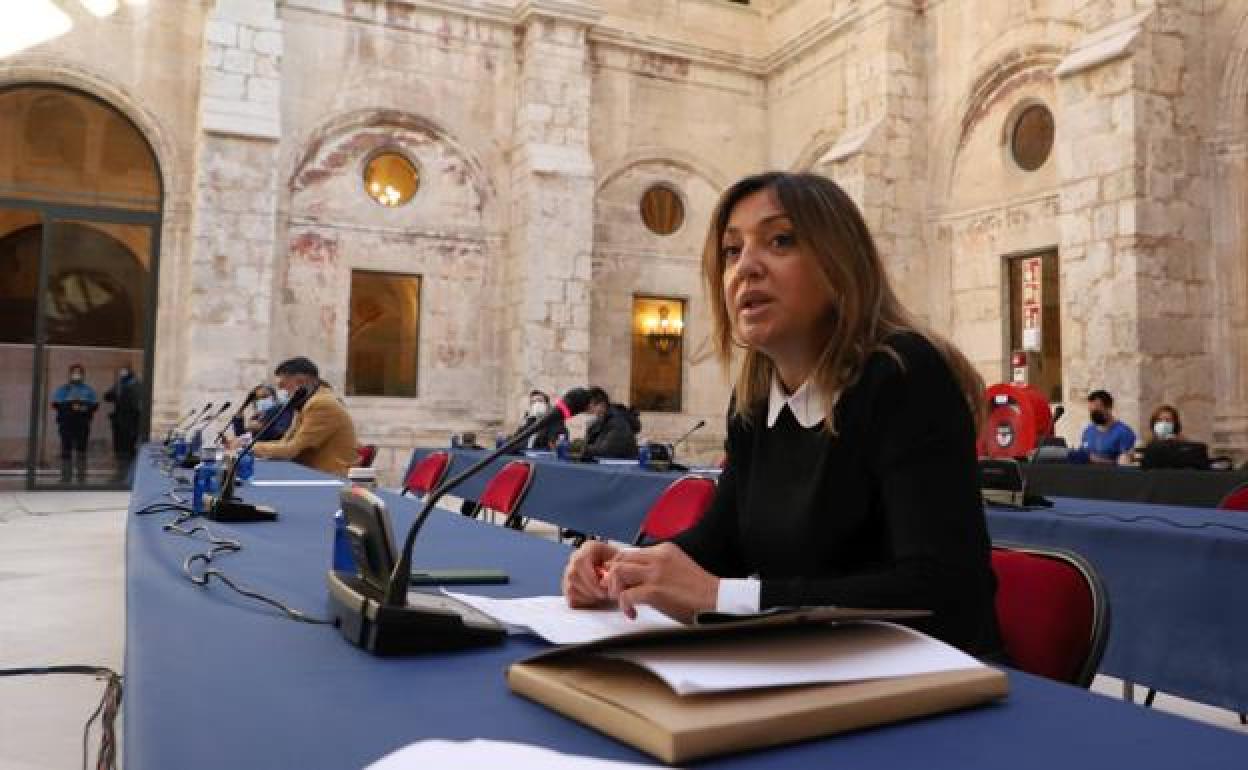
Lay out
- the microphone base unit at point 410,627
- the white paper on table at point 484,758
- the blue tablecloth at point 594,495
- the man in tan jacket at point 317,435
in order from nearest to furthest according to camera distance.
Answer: the white paper on table at point 484,758 → the microphone base unit at point 410,627 → the blue tablecloth at point 594,495 → the man in tan jacket at point 317,435

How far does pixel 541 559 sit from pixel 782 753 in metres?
1.48

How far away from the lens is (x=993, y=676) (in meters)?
1.08

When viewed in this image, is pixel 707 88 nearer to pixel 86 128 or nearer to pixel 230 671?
pixel 86 128

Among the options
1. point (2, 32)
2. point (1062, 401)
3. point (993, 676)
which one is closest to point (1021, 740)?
point (993, 676)

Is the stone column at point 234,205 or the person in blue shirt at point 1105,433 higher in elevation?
the stone column at point 234,205

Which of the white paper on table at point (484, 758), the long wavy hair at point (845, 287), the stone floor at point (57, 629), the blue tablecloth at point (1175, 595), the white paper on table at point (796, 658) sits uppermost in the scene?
the long wavy hair at point (845, 287)

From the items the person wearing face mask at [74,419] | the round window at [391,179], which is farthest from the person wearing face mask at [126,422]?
the round window at [391,179]

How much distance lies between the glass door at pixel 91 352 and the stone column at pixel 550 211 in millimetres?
5186

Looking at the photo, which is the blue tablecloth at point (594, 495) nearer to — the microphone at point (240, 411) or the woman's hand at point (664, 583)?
the microphone at point (240, 411)

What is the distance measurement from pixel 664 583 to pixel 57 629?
4.56m

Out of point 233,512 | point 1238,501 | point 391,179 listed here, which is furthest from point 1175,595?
point 391,179

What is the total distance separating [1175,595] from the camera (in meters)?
3.22

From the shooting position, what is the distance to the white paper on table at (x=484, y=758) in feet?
2.68

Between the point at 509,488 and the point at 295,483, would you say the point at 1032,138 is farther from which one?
the point at 295,483
